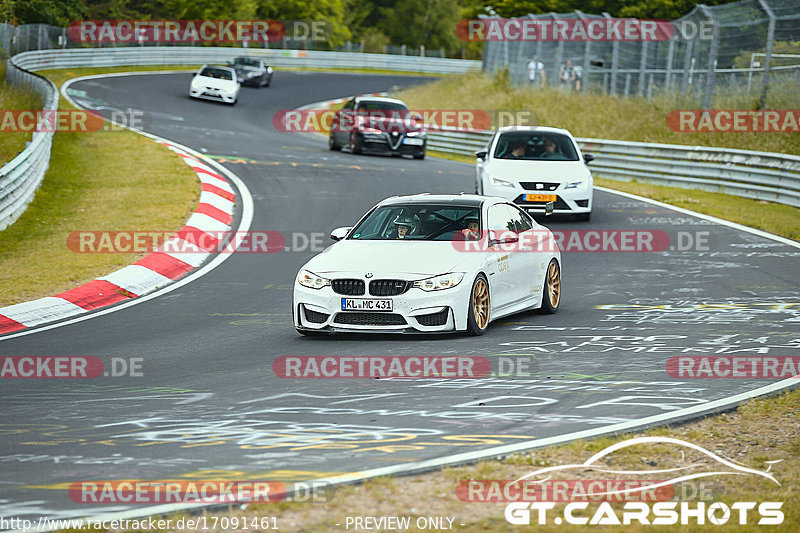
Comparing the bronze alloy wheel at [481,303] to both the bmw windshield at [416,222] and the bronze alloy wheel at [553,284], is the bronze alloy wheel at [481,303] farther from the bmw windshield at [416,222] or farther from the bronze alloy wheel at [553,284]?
the bronze alloy wheel at [553,284]

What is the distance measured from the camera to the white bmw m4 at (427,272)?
404 inches

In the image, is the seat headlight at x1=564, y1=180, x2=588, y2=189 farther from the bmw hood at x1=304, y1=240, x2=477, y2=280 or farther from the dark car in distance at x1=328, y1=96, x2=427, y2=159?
the dark car in distance at x1=328, y1=96, x2=427, y2=159

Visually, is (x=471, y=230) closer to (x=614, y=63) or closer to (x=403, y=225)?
(x=403, y=225)

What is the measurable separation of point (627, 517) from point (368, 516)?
1233 millimetres

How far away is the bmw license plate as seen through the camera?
10.2m

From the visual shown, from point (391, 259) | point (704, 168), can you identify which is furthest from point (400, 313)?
point (704, 168)

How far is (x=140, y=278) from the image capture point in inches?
557

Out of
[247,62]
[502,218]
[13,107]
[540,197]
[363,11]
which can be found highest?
[363,11]

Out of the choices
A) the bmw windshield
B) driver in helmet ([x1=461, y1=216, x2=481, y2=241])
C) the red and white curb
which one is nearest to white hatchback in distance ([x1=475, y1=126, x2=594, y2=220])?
the red and white curb

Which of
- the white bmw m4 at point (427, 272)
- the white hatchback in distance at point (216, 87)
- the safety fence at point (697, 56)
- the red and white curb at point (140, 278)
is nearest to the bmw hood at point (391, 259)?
the white bmw m4 at point (427, 272)

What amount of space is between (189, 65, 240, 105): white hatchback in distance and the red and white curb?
23.2 meters

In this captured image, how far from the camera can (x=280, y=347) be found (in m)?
10.3

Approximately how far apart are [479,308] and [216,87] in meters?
34.1

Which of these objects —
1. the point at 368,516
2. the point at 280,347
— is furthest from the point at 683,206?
the point at 368,516
